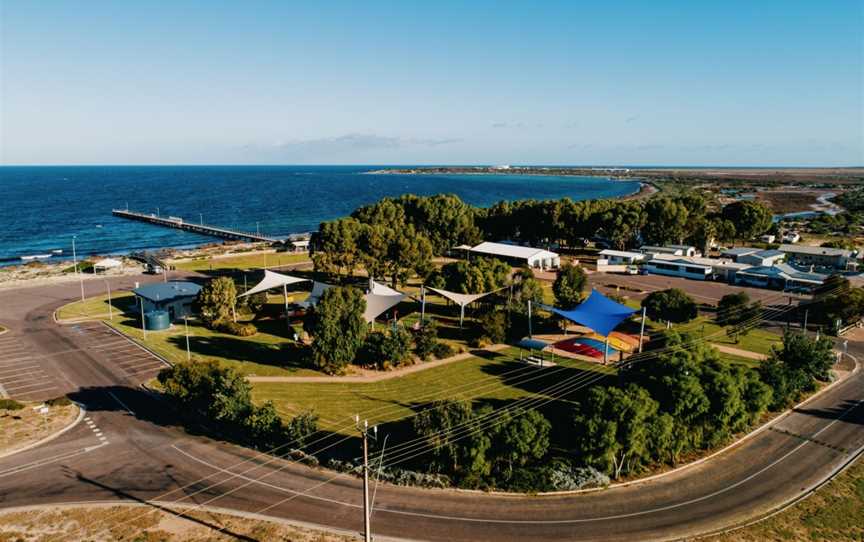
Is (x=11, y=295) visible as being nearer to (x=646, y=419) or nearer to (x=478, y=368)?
(x=478, y=368)

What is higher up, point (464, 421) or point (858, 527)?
point (464, 421)

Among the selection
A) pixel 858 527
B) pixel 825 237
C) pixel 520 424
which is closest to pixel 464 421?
pixel 520 424

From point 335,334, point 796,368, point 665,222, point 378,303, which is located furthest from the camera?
point 665,222

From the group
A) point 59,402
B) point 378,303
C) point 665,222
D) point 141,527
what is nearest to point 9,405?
point 59,402

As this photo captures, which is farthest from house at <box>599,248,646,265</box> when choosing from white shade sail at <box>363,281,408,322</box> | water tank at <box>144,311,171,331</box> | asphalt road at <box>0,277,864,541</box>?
water tank at <box>144,311,171,331</box>

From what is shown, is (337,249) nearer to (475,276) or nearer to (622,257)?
(475,276)

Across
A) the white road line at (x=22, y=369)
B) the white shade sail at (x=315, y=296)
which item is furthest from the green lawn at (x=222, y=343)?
the white road line at (x=22, y=369)
